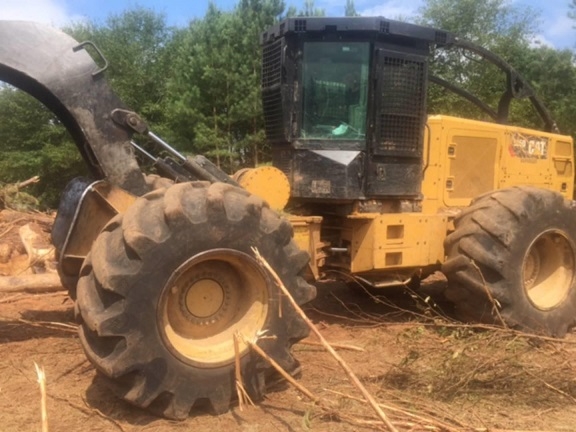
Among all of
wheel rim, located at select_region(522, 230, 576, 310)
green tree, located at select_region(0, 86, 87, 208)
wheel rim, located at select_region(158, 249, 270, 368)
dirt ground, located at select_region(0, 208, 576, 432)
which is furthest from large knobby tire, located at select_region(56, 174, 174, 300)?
green tree, located at select_region(0, 86, 87, 208)

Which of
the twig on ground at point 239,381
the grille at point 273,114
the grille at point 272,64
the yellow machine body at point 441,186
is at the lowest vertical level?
the twig on ground at point 239,381

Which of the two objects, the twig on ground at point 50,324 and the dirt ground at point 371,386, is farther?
the twig on ground at point 50,324

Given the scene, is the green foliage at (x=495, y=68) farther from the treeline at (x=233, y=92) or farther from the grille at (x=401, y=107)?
the grille at (x=401, y=107)

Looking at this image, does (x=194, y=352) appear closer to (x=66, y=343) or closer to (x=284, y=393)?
(x=284, y=393)

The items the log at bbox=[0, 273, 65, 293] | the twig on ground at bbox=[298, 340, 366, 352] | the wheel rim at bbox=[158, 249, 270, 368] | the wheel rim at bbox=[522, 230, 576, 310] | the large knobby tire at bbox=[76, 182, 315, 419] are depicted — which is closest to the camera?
the large knobby tire at bbox=[76, 182, 315, 419]

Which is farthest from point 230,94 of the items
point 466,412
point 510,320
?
point 466,412

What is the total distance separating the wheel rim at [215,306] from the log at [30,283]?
2337 mm

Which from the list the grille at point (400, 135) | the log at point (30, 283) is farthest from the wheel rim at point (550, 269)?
the log at point (30, 283)

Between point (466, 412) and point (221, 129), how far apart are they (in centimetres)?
1896

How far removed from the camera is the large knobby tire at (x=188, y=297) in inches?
147

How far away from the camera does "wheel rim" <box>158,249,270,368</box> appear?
4086mm

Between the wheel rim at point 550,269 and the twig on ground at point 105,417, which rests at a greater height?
the wheel rim at point 550,269

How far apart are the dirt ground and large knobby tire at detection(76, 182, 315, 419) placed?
0.24m

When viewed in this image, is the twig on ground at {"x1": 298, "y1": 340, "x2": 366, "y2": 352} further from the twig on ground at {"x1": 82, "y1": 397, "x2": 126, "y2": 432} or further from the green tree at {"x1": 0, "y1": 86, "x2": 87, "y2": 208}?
the green tree at {"x1": 0, "y1": 86, "x2": 87, "y2": 208}
